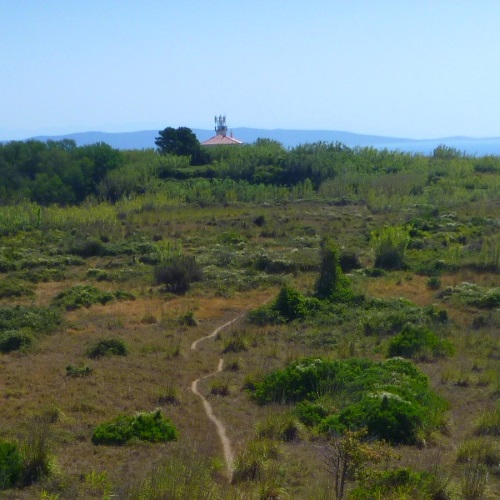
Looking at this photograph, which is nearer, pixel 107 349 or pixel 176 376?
pixel 176 376

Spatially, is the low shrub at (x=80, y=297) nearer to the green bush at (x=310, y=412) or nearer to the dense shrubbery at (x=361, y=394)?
the dense shrubbery at (x=361, y=394)

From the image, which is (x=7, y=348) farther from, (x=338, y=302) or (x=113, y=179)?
(x=113, y=179)

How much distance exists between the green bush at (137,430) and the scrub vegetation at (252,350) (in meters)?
0.03

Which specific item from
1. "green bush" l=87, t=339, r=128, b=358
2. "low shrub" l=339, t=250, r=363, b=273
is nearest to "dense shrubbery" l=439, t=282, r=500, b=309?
"low shrub" l=339, t=250, r=363, b=273

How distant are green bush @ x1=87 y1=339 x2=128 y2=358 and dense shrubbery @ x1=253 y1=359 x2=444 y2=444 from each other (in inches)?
135

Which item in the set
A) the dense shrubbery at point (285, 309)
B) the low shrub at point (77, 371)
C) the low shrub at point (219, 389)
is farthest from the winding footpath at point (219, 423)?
the dense shrubbery at point (285, 309)

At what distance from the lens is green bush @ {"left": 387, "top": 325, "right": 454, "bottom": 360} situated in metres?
13.5

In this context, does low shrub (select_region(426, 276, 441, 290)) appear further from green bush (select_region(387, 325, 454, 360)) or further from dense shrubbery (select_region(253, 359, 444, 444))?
dense shrubbery (select_region(253, 359, 444, 444))

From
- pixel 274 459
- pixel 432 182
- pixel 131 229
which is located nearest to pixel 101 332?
pixel 274 459

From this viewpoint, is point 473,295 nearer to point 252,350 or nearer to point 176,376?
point 252,350

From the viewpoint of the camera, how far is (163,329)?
16688 millimetres

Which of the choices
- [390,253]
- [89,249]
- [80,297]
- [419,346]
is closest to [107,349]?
[419,346]

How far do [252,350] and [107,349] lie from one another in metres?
2.68

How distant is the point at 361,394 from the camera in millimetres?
→ 10133
